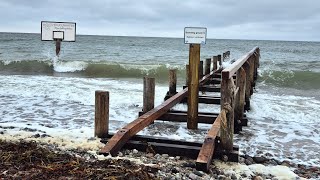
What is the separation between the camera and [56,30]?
6746 millimetres

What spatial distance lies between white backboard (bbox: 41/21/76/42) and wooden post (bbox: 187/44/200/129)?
2.42 metres

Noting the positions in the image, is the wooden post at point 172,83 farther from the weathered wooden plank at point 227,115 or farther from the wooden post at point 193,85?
the weathered wooden plank at point 227,115

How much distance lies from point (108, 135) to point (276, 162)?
8.31 feet

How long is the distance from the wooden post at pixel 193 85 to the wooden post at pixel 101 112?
1.69m

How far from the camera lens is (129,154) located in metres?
4.84

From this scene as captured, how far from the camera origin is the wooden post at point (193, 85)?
619cm

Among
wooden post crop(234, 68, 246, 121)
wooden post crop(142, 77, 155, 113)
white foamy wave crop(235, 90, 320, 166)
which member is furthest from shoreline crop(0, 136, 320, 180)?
wooden post crop(142, 77, 155, 113)

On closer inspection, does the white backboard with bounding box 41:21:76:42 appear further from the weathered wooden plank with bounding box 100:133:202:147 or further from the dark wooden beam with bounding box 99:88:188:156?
the weathered wooden plank with bounding box 100:133:202:147

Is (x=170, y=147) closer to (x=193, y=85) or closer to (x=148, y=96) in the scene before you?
(x=193, y=85)

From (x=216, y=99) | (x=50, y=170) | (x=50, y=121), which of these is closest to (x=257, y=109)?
(x=216, y=99)

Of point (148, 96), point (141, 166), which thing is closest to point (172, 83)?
point (148, 96)

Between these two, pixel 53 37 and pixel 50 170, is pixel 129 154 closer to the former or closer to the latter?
pixel 50 170

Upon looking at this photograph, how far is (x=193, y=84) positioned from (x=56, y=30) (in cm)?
274

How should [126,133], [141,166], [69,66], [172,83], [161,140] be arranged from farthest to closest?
[69,66]
[172,83]
[161,140]
[126,133]
[141,166]
